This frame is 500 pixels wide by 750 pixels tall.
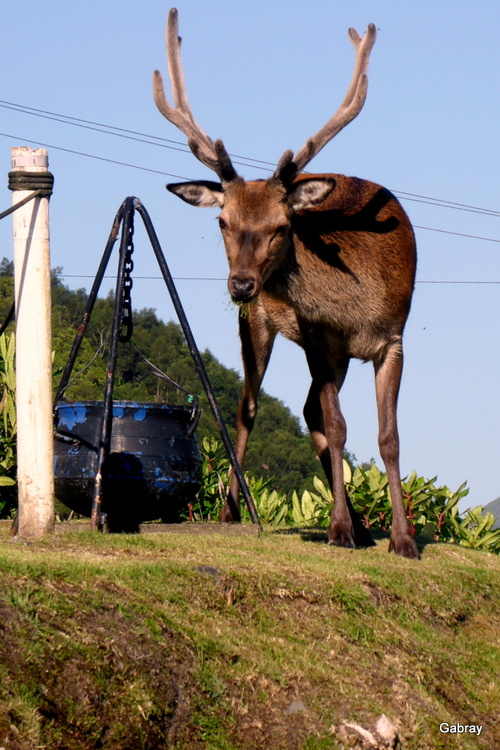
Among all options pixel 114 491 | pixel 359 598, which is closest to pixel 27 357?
pixel 114 491

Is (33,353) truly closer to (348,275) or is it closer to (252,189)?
(252,189)

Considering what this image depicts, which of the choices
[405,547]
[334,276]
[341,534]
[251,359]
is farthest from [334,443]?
[251,359]

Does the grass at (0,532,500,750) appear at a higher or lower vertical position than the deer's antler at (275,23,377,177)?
lower

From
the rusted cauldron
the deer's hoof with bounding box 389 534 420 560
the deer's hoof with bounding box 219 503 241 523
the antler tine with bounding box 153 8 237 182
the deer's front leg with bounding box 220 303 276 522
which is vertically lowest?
the deer's hoof with bounding box 389 534 420 560

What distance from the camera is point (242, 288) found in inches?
260

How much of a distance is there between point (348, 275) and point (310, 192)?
24.5 inches

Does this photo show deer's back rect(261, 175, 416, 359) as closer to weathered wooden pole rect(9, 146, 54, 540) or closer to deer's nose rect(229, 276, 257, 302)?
deer's nose rect(229, 276, 257, 302)

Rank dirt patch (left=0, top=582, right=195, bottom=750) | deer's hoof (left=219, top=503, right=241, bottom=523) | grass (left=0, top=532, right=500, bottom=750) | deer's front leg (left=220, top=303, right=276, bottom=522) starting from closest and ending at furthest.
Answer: dirt patch (left=0, top=582, right=195, bottom=750)
grass (left=0, top=532, right=500, bottom=750)
deer's hoof (left=219, top=503, right=241, bottom=523)
deer's front leg (left=220, top=303, right=276, bottom=522)

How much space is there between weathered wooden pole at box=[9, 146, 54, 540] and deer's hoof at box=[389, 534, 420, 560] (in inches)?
92.5

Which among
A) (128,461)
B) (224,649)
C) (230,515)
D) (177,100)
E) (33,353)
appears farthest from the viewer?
(230,515)

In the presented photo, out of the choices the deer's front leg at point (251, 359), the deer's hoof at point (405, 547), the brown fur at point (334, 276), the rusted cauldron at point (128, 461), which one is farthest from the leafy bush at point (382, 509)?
the rusted cauldron at point (128, 461)

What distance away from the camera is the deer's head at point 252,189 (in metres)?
6.87

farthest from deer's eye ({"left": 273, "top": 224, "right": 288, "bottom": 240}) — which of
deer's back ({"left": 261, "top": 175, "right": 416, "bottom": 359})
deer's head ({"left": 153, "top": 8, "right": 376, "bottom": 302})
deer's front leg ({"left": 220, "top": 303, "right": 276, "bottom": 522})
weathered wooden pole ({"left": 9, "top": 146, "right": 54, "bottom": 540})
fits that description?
weathered wooden pole ({"left": 9, "top": 146, "right": 54, "bottom": 540})

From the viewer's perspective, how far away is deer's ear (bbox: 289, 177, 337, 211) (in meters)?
7.23
